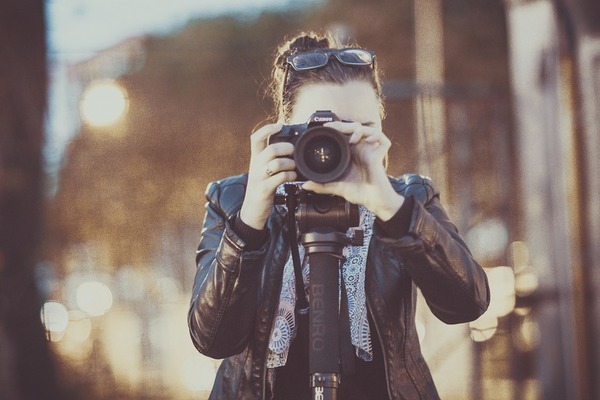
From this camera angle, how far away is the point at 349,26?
14883 millimetres

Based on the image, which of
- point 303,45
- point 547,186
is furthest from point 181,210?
point 303,45

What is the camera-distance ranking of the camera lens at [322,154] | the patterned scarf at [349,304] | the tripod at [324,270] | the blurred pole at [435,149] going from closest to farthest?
the tripod at [324,270] < the camera lens at [322,154] < the patterned scarf at [349,304] < the blurred pole at [435,149]

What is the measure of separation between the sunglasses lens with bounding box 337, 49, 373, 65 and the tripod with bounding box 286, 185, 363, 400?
0.39 m

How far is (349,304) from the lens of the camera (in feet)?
6.59

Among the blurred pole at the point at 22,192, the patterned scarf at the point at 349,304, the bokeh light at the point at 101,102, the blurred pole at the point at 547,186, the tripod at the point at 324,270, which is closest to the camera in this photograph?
the tripod at the point at 324,270

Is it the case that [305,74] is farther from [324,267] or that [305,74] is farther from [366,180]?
[324,267]

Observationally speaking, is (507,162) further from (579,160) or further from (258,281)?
(258,281)

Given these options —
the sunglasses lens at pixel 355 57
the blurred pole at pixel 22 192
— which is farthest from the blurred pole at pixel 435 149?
the blurred pole at pixel 22 192

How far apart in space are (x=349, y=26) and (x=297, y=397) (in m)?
13.4

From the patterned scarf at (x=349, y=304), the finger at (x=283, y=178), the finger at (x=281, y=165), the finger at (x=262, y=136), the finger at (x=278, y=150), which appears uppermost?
the finger at (x=262, y=136)

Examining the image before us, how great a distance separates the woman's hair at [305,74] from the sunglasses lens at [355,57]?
0.01m

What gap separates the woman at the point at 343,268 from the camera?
71.7 inches

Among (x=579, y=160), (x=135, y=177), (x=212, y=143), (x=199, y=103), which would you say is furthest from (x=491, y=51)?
(x=579, y=160)

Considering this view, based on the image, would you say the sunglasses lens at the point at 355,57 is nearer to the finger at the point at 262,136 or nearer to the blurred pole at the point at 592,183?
the finger at the point at 262,136
